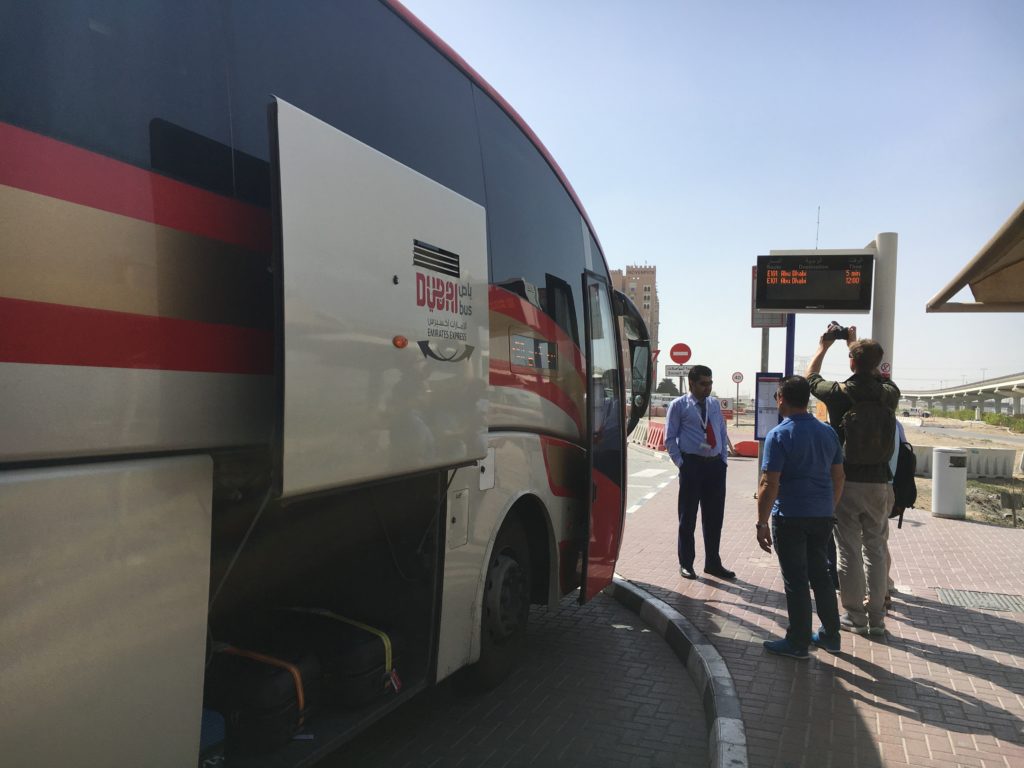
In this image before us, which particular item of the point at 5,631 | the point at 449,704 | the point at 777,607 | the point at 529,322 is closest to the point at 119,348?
the point at 5,631

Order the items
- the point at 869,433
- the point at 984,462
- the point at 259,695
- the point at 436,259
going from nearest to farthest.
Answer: the point at 259,695
the point at 436,259
the point at 869,433
the point at 984,462

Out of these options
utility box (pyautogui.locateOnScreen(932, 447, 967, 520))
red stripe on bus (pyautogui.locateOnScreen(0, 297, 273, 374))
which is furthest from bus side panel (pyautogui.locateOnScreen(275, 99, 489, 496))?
utility box (pyautogui.locateOnScreen(932, 447, 967, 520))

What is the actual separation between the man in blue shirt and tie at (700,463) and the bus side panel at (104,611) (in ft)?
18.6

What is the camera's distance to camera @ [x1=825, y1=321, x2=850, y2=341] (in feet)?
19.0

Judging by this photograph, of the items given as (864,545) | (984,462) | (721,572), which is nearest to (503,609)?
(864,545)

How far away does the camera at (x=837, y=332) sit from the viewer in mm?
5785

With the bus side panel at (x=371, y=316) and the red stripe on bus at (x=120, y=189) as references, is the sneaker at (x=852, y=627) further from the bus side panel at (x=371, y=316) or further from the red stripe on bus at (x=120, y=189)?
the red stripe on bus at (x=120, y=189)

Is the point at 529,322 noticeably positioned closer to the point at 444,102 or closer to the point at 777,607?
the point at 444,102

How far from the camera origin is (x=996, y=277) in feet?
18.5

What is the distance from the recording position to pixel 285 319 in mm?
2369

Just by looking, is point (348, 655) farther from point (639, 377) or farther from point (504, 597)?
point (639, 377)

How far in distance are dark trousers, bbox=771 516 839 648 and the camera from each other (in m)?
1.45

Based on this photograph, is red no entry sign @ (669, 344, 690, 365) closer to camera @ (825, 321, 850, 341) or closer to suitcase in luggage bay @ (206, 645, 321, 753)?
camera @ (825, 321, 850, 341)

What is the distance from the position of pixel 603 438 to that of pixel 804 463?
1.48 metres
